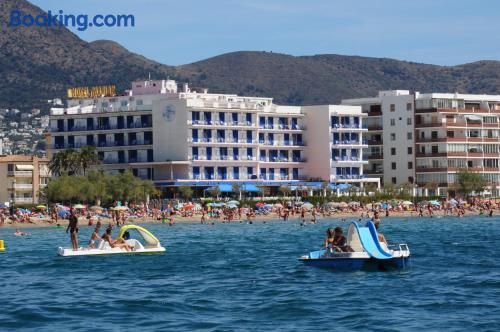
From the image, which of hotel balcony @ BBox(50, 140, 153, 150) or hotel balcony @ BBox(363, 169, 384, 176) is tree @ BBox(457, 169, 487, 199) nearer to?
hotel balcony @ BBox(363, 169, 384, 176)

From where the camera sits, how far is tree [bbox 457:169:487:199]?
519ft

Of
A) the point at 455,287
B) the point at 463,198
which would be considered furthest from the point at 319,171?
the point at 455,287

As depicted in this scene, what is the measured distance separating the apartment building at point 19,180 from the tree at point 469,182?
5476cm

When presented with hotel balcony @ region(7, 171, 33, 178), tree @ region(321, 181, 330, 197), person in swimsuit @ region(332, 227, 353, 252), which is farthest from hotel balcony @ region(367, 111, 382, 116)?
person in swimsuit @ region(332, 227, 353, 252)

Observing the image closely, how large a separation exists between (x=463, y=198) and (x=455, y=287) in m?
117

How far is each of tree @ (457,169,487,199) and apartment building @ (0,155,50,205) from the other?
54757 mm

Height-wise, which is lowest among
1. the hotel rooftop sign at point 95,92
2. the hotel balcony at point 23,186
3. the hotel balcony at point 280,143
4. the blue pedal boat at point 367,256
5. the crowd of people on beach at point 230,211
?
the blue pedal boat at point 367,256

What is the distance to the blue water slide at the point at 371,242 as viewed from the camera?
48.2 metres

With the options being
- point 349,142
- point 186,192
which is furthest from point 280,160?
point 186,192

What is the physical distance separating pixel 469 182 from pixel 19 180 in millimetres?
59101

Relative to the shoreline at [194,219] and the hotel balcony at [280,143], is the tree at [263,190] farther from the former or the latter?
the shoreline at [194,219]

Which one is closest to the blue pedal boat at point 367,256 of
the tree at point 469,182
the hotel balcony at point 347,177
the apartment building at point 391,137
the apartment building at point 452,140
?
the hotel balcony at point 347,177

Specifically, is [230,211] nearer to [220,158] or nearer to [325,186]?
[220,158]

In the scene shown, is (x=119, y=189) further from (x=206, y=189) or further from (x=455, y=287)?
(x=455, y=287)
